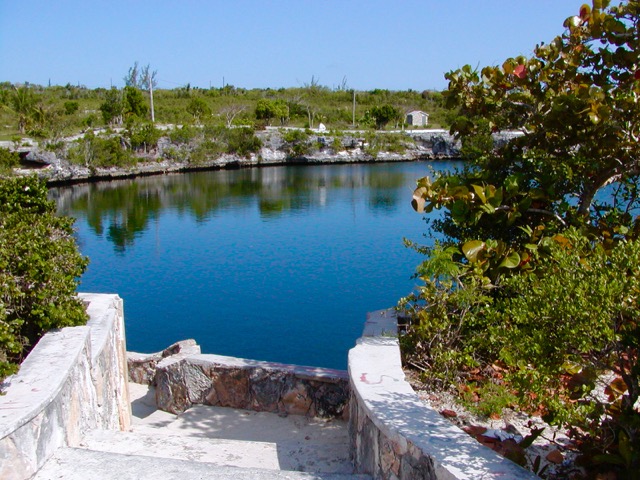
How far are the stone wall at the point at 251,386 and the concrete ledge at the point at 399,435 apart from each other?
1496 mm

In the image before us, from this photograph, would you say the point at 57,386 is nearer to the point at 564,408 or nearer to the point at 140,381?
the point at 564,408

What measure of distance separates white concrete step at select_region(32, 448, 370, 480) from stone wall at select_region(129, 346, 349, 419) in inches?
89.1

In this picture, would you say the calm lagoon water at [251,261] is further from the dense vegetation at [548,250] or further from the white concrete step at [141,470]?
the white concrete step at [141,470]

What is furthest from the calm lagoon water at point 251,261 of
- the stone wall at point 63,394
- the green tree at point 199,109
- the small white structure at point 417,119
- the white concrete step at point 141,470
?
the small white structure at point 417,119

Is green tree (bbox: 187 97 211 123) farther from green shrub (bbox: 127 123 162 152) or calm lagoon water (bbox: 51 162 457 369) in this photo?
calm lagoon water (bbox: 51 162 457 369)

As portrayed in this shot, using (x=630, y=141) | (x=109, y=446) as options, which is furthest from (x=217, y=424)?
(x=630, y=141)

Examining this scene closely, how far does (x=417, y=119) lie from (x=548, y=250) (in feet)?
191

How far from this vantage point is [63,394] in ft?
12.7

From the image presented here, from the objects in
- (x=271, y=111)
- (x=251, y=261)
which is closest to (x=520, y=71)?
(x=251, y=261)

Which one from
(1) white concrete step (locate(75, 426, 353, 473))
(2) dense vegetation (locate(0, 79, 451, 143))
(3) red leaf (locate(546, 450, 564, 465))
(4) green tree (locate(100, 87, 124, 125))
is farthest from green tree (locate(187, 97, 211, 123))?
(3) red leaf (locate(546, 450, 564, 465))

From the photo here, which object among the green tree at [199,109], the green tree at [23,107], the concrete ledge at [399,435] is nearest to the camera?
the concrete ledge at [399,435]

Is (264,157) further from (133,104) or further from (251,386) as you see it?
(251,386)

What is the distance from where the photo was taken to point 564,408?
10.0 ft

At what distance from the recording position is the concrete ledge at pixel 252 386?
5.85m
